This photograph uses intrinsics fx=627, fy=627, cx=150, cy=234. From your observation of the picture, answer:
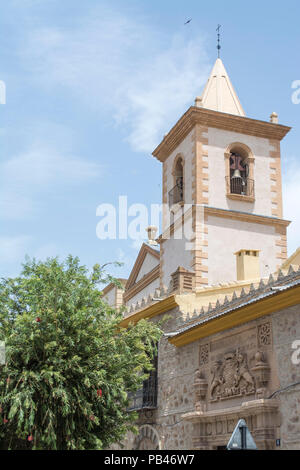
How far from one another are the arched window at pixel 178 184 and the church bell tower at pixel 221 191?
0.04m

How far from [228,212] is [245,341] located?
10.4 m

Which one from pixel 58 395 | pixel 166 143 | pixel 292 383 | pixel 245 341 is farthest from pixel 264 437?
pixel 166 143

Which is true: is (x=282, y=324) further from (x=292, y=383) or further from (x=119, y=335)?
(x=119, y=335)

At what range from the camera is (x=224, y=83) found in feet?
85.9

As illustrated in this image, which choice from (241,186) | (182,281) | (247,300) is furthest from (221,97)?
(247,300)

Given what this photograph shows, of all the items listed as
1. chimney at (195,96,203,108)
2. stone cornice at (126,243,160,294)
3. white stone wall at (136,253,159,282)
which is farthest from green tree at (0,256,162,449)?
stone cornice at (126,243,160,294)

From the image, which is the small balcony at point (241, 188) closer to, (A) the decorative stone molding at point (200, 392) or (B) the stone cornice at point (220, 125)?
(B) the stone cornice at point (220, 125)

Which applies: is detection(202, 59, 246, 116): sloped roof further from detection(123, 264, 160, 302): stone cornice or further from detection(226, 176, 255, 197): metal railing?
detection(123, 264, 160, 302): stone cornice

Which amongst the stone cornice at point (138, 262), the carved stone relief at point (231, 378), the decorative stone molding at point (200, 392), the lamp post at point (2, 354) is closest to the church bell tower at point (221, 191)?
the stone cornice at point (138, 262)

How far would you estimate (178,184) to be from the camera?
82.1 feet

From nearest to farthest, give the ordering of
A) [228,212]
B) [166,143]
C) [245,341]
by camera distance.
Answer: [245,341] < [228,212] < [166,143]

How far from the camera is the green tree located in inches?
465

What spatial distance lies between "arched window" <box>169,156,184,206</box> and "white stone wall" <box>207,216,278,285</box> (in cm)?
252
